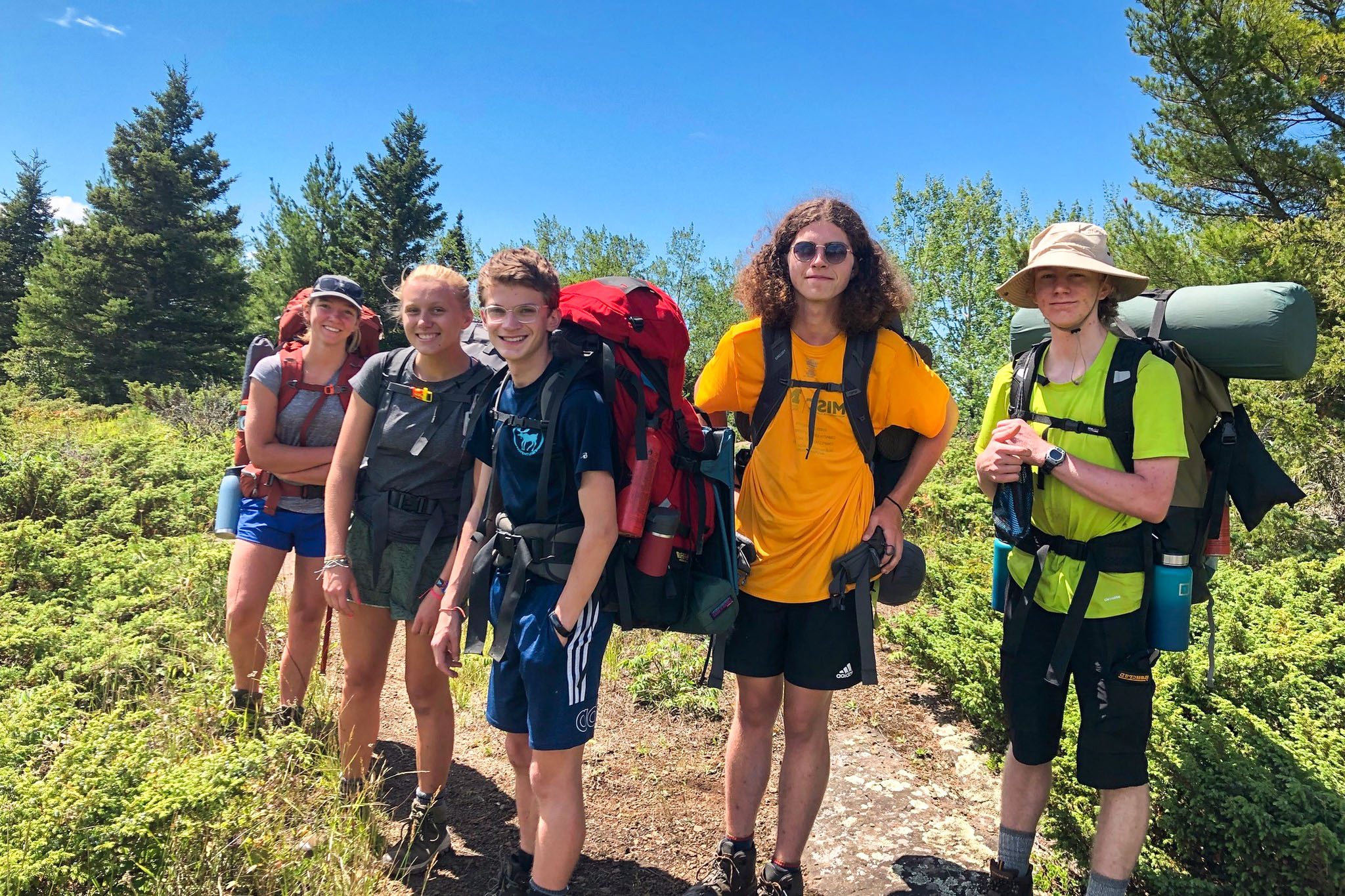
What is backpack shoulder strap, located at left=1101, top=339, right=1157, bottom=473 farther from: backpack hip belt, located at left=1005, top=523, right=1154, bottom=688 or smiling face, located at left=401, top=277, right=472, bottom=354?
smiling face, located at left=401, top=277, right=472, bottom=354

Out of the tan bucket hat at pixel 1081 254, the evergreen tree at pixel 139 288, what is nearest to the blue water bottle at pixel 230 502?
the tan bucket hat at pixel 1081 254

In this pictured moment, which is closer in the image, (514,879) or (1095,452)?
(1095,452)

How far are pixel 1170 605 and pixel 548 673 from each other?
1794mm

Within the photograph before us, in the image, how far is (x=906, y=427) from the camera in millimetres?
2453

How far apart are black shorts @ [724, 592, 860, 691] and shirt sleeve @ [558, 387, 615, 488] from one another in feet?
2.52

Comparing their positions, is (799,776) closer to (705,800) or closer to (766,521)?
(766,521)

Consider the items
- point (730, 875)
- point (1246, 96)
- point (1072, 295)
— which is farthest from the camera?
point (1246, 96)

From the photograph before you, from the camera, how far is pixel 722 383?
8.02 ft

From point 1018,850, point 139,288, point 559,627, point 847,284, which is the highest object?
point 139,288

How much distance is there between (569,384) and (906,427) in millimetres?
1137

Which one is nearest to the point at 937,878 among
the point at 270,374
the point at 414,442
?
the point at 414,442

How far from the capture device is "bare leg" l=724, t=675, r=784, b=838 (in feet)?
8.14

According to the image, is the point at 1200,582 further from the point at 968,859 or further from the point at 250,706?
the point at 250,706

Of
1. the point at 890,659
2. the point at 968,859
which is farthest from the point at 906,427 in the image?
the point at 890,659
